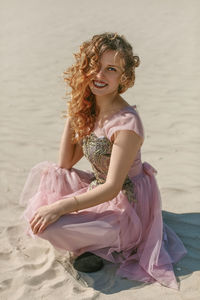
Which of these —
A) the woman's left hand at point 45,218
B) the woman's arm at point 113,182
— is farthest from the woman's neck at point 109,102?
the woman's left hand at point 45,218

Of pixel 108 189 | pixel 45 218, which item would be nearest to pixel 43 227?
pixel 45 218

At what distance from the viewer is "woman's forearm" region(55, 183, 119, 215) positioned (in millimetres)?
2641

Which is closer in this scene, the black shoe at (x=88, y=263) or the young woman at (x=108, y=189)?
the young woman at (x=108, y=189)

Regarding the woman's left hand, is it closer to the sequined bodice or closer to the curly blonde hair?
the sequined bodice

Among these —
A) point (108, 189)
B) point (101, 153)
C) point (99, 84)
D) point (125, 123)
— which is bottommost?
point (108, 189)

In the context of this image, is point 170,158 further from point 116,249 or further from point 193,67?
point 193,67

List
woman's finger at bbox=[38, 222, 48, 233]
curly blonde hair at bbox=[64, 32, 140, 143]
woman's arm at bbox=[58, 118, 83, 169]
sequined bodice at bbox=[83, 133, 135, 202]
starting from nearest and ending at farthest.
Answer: woman's finger at bbox=[38, 222, 48, 233] → curly blonde hair at bbox=[64, 32, 140, 143] → sequined bodice at bbox=[83, 133, 135, 202] → woman's arm at bbox=[58, 118, 83, 169]

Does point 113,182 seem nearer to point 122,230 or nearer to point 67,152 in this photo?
point 122,230

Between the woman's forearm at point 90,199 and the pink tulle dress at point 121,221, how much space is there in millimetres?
82

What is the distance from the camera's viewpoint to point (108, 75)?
2.72m

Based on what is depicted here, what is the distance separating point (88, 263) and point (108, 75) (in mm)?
1136

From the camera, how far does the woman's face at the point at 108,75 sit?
8.80ft

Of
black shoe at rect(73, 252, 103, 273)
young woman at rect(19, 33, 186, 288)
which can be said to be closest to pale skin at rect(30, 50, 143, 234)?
young woman at rect(19, 33, 186, 288)

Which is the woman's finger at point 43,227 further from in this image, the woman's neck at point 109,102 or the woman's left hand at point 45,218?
the woman's neck at point 109,102
